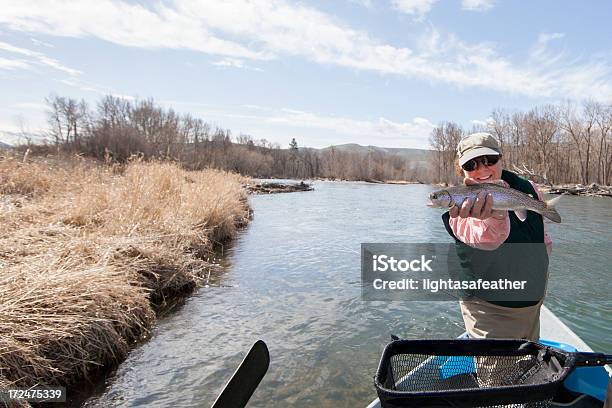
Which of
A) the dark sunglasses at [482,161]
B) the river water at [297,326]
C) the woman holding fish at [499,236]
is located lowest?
the river water at [297,326]

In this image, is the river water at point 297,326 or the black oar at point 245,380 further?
the river water at point 297,326

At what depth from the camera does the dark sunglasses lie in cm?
237

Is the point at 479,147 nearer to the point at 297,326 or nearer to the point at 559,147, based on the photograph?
the point at 297,326

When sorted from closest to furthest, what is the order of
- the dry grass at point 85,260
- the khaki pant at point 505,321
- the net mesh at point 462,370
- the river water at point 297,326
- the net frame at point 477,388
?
1. the net frame at point 477,388
2. the net mesh at point 462,370
3. the khaki pant at point 505,321
4. the dry grass at point 85,260
5. the river water at point 297,326

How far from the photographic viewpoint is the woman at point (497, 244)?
2.28 metres

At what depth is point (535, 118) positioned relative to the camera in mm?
52562

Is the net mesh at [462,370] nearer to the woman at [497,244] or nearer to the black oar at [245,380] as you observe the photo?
the woman at [497,244]

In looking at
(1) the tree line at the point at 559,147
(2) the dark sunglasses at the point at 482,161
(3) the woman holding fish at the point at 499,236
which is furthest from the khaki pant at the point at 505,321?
(1) the tree line at the point at 559,147

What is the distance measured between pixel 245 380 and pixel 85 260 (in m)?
5.14

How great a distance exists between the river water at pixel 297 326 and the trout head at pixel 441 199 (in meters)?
2.59

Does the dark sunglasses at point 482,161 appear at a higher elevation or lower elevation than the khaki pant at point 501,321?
higher

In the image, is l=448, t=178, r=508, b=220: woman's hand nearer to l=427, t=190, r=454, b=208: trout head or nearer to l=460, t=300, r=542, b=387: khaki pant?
l=427, t=190, r=454, b=208: trout head

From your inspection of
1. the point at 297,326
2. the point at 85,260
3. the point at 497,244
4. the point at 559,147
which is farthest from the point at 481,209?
the point at 559,147

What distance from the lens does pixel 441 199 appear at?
2.45 meters
